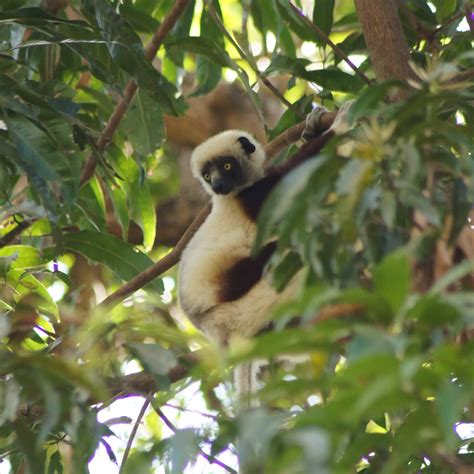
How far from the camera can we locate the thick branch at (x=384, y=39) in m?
3.66

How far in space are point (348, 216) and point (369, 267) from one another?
1.41 feet

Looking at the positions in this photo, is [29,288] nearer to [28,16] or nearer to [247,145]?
[28,16]

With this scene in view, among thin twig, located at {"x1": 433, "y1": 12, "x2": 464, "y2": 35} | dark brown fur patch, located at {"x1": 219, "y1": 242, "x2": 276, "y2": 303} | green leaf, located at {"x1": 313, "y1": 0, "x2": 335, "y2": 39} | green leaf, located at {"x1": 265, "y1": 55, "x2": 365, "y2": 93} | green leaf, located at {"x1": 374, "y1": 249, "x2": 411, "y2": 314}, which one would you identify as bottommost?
green leaf, located at {"x1": 374, "y1": 249, "x2": 411, "y2": 314}

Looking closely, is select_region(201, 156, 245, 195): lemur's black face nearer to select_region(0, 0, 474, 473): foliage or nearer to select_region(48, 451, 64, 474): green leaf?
select_region(0, 0, 474, 473): foliage

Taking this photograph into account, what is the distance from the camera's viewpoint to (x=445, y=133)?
2.34m

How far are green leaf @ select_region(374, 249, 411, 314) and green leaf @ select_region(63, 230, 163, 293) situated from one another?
293 cm

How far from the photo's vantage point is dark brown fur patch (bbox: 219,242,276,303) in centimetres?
432

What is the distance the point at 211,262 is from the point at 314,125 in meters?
0.82

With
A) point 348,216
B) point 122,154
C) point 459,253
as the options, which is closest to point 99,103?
point 122,154

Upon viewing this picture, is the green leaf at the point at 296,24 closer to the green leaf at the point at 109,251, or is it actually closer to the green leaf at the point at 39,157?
the green leaf at the point at 109,251

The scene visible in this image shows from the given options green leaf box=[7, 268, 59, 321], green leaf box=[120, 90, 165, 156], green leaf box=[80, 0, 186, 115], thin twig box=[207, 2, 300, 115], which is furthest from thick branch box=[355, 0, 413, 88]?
green leaf box=[7, 268, 59, 321]

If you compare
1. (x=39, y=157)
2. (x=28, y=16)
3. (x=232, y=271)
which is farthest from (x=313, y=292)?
(x=232, y=271)

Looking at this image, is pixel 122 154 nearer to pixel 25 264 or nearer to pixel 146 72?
pixel 25 264

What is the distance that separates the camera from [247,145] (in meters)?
5.35
